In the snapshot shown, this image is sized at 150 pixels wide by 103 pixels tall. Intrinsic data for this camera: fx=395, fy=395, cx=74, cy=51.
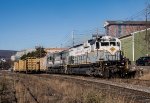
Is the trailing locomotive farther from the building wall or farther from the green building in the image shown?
the building wall

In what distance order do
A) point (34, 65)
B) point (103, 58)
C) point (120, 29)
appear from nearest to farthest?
point (103, 58) → point (34, 65) → point (120, 29)

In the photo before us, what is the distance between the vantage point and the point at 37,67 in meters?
70.7

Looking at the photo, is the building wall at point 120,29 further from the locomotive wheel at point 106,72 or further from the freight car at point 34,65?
the locomotive wheel at point 106,72

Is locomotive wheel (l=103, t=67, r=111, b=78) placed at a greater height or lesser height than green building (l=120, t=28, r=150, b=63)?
lesser

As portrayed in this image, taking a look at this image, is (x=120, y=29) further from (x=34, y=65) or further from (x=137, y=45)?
(x=34, y=65)

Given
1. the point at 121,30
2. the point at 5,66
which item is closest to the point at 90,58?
the point at 121,30

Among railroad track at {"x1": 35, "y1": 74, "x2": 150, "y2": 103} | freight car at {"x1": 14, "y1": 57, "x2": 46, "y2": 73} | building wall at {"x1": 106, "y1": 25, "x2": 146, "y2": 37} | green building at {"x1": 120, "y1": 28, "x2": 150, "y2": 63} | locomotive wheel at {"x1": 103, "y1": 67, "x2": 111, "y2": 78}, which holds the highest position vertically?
building wall at {"x1": 106, "y1": 25, "x2": 146, "y2": 37}

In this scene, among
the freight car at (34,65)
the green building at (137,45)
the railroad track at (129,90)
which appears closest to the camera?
the railroad track at (129,90)

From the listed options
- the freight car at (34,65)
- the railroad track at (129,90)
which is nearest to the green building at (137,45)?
the freight car at (34,65)

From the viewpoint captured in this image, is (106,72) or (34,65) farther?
(34,65)

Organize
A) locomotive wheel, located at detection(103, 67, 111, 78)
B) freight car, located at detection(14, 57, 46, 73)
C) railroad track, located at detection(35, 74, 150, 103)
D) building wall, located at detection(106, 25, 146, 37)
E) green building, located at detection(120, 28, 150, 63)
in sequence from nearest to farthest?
railroad track, located at detection(35, 74, 150, 103) → locomotive wheel, located at detection(103, 67, 111, 78) → freight car, located at detection(14, 57, 46, 73) → green building, located at detection(120, 28, 150, 63) → building wall, located at detection(106, 25, 146, 37)

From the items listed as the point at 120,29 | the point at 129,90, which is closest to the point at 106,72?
the point at 129,90

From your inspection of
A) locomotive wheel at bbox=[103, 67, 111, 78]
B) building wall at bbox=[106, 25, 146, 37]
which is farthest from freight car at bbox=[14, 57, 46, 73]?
building wall at bbox=[106, 25, 146, 37]

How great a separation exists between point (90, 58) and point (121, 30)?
12492 cm
